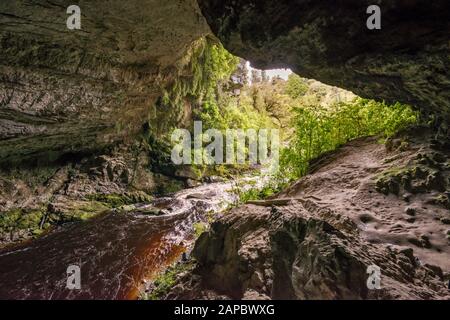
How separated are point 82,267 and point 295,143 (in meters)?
5.83

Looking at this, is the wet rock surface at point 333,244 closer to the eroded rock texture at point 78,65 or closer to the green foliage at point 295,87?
the eroded rock texture at point 78,65

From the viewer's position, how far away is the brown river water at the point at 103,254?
18.7ft

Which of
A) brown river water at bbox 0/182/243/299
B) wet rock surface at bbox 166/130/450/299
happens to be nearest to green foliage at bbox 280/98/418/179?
wet rock surface at bbox 166/130/450/299

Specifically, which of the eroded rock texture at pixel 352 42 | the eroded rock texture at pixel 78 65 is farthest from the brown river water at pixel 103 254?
the eroded rock texture at pixel 352 42

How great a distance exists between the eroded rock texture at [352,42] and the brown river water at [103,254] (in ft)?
16.4

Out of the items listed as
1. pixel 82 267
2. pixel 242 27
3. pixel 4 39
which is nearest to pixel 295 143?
pixel 242 27

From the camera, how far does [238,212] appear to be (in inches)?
193

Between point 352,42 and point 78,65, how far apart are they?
7116 mm

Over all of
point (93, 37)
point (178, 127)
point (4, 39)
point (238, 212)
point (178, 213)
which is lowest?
point (178, 213)

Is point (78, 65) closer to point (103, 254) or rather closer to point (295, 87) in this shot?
point (103, 254)

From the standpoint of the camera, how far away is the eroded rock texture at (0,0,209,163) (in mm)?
6566

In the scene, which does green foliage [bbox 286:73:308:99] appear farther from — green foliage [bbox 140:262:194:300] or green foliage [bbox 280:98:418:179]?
green foliage [bbox 140:262:194:300]

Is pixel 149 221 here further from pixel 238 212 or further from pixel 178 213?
pixel 238 212

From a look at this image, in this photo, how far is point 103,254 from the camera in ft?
23.5
